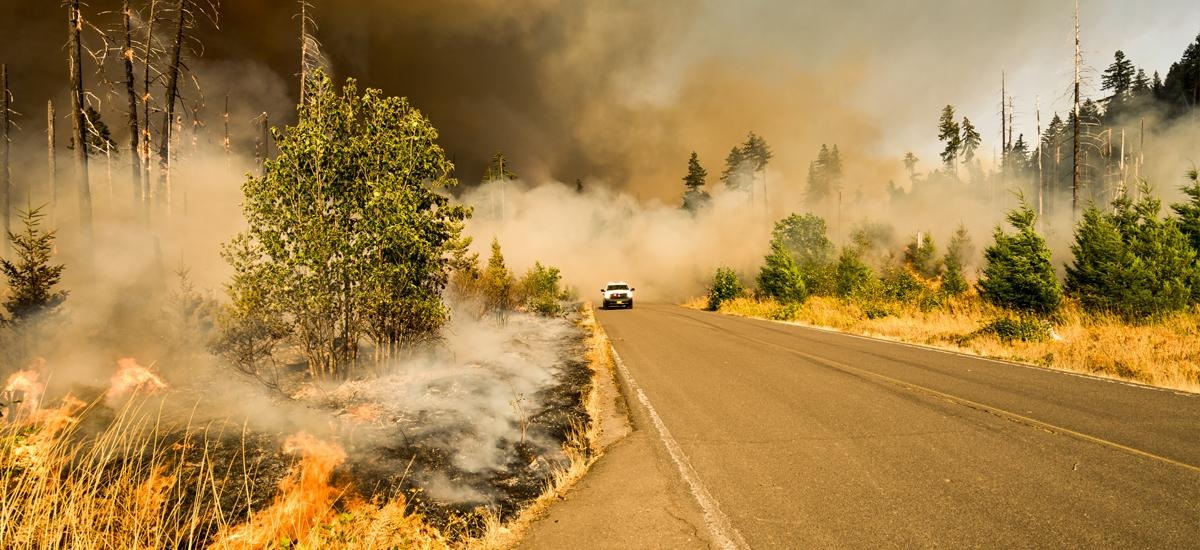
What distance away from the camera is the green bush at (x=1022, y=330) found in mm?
11969

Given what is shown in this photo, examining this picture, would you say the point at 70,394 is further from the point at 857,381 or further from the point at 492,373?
the point at 857,381

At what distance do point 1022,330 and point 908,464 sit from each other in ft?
35.0

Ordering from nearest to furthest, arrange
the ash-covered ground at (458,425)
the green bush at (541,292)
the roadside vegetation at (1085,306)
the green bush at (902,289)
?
1. the ash-covered ground at (458,425)
2. the roadside vegetation at (1085,306)
3. the green bush at (902,289)
4. the green bush at (541,292)

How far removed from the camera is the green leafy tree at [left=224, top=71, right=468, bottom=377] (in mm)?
8055

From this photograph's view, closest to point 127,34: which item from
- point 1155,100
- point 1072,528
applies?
point 1072,528

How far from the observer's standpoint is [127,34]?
645 inches

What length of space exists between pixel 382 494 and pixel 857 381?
7708 millimetres

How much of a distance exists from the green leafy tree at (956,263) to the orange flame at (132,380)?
2963cm

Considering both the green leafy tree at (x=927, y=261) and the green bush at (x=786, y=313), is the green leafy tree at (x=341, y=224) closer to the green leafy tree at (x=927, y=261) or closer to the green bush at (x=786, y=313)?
the green bush at (x=786, y=313)

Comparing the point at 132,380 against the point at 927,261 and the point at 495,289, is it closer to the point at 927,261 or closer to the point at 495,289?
the point at 495,289

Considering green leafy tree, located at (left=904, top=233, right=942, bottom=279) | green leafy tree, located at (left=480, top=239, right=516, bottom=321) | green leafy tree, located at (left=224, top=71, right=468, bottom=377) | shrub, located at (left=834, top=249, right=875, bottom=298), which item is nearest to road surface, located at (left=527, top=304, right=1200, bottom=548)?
green leafy tree, located at (left=224, top=71, right=468, bottom=377)

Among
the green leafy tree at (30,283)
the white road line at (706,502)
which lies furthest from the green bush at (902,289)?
the green leafy tree at (30,283)

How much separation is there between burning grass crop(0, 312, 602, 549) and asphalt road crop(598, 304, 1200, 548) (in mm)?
1644

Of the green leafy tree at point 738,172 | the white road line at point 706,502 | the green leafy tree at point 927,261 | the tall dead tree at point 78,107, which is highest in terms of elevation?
the green leafy tree at point 738,172
